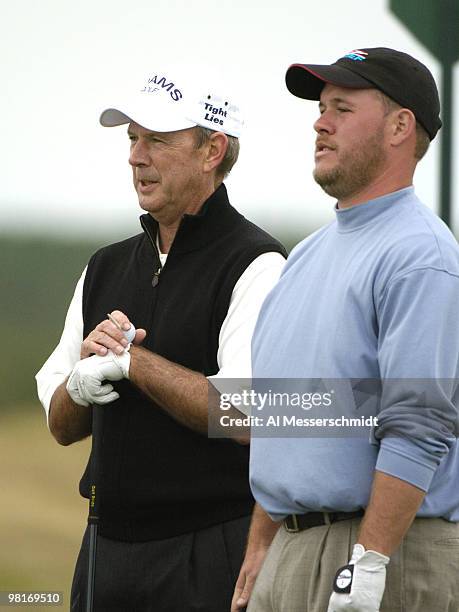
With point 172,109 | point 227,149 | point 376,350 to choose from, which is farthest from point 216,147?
point 376,350

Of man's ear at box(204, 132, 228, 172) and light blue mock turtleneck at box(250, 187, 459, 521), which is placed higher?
man's ear at box(204, 132, 228, 172)

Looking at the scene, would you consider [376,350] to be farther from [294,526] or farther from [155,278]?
[155,278]

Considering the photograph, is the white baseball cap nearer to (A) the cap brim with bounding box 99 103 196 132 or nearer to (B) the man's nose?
(A) the cap brim with bounding box 99 103 196 132

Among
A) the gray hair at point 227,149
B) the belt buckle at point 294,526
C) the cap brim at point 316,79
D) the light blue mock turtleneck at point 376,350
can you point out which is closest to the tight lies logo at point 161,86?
the gray hair at point 227,149

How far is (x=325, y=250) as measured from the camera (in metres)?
2.22

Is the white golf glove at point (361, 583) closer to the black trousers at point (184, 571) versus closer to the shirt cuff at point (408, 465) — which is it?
the shirt cuff at point (408, 465)

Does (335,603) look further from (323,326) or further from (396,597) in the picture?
(323,326)

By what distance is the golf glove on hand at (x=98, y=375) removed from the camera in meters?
2.56

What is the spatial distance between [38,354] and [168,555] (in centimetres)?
331

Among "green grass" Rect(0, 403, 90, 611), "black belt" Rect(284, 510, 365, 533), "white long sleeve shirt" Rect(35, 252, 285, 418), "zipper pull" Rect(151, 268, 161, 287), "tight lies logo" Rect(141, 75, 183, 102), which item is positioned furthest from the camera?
"green grass" Rect(0, 403, 90, 611)

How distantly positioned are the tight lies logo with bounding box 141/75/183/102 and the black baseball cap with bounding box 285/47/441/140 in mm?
664

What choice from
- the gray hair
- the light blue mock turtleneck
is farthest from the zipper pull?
the light blue mock turtleneck

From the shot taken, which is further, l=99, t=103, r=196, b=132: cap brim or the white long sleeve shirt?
l=99, t=103, r=196, b=132: cap brim

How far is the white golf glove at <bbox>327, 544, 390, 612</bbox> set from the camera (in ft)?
6.09
